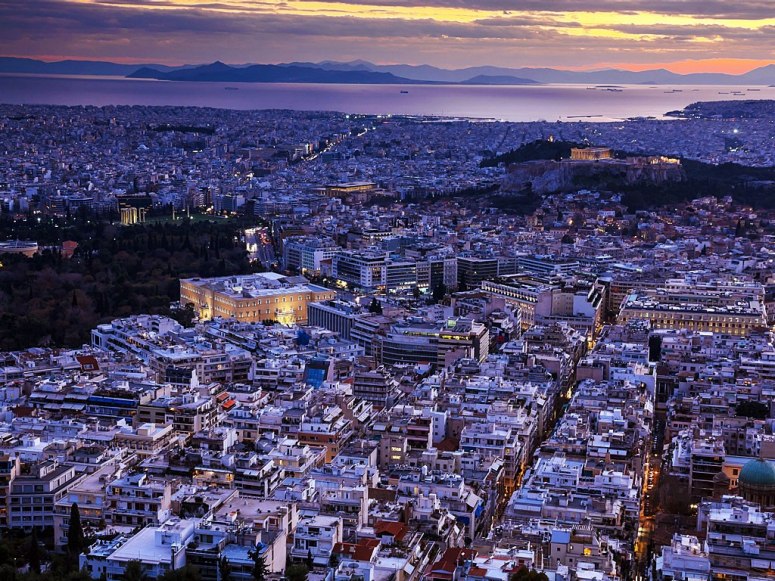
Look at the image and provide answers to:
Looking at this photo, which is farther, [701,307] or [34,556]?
[701,307]

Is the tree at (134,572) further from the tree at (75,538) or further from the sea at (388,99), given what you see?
the sea at (388,99)

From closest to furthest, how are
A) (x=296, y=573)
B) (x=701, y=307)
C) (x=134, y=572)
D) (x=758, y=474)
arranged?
(x=134, y=572), (x=296, y=573), (x=758, y=474), (x=701, y=307)

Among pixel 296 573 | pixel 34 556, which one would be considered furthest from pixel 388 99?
pixel 296 573

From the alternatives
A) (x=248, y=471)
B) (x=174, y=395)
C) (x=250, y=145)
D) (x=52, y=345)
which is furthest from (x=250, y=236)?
(x=250, y=145)

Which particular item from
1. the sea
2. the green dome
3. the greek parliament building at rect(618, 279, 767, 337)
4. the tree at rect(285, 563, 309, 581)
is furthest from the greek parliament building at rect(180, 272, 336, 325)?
the sea

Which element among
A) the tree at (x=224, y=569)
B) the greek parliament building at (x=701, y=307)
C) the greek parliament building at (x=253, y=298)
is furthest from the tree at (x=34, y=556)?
the greek parliament building at (x=701, y=307)

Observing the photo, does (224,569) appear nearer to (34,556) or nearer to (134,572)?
(134,572)

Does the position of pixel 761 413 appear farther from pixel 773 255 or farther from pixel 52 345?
pixel 773 255

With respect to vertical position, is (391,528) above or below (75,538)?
above
